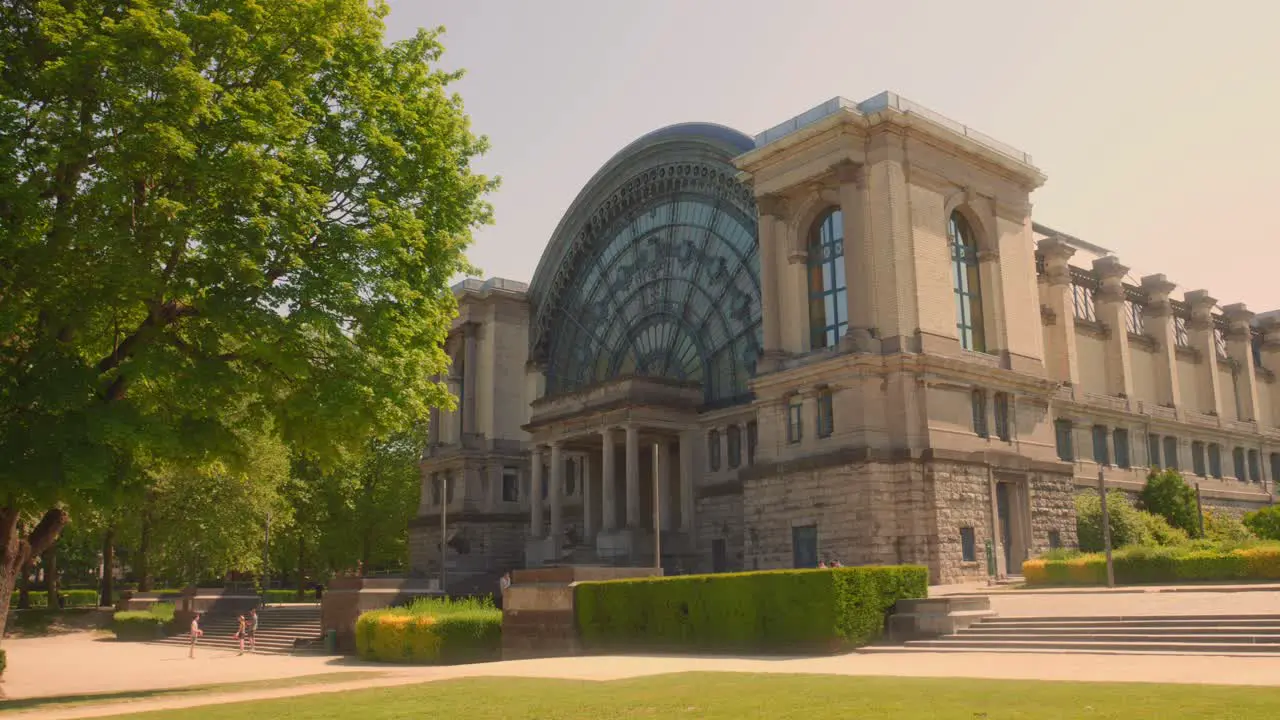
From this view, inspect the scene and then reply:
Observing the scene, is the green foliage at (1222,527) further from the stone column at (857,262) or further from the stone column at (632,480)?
the stone column at (632,480)

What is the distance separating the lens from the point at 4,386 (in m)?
20.8

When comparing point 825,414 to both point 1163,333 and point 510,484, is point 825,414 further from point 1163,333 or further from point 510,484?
point 510,484

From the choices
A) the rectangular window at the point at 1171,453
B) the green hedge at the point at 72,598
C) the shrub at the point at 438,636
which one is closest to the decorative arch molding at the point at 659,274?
the shrub at the point at 438,636

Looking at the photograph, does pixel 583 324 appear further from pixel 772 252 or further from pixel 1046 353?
pixel 1046 353

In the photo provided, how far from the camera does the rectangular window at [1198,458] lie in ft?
210

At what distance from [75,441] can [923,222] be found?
115ft

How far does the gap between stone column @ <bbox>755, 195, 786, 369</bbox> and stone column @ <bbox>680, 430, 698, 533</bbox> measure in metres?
9.79

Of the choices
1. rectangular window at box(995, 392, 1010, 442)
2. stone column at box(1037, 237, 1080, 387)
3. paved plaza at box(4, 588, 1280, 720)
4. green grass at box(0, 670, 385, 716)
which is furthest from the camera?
stone column at box(1037, 237, 1080, 387)

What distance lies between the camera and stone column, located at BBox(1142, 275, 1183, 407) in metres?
64.0

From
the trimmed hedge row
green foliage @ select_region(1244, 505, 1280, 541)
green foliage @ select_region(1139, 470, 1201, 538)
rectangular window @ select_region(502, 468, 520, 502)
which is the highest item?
rectangular window @ select_region(502, 468, 520, 502)

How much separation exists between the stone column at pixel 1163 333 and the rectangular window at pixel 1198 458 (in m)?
2.76

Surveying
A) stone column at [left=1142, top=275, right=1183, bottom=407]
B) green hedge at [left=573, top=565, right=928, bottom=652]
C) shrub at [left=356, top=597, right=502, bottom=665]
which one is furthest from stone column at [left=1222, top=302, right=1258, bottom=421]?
shrub at [left=356, top=597, right=502, bottom=665]

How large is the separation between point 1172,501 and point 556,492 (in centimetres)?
3243

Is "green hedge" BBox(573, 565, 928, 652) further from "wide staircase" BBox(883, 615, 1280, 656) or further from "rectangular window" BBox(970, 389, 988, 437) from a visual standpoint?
"rectangular window" BBox(970, 389, 988, 437)
